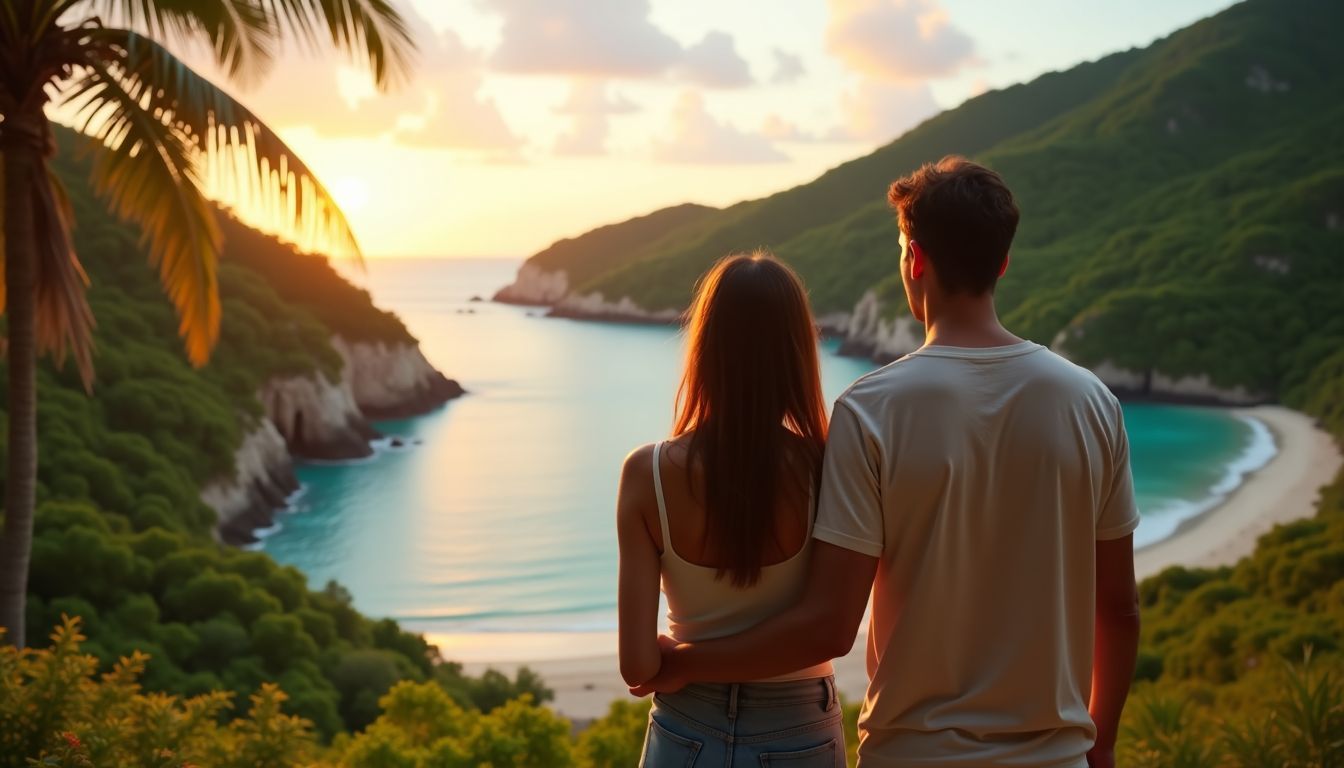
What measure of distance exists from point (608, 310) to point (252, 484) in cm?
9949

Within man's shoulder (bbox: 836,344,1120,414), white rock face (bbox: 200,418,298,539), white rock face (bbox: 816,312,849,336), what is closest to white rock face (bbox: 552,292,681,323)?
white rock face (bbox: 816,312,849,336)

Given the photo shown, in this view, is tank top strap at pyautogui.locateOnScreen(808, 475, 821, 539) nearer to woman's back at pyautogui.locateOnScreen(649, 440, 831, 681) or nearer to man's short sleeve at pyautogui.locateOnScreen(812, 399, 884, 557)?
woman's back at pyautogui.locateOnScreen(649, 440, 831, 681)

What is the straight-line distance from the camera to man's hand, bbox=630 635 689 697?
7.18 feet

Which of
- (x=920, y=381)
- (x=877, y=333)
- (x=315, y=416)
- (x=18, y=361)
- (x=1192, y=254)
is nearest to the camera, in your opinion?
(x=920, y=381)

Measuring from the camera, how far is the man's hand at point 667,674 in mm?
2189

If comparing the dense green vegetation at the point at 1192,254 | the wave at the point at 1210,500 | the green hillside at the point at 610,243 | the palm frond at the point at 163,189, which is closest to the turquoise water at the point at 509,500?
the wave at the point at 1210,500

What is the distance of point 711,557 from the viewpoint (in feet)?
7.05

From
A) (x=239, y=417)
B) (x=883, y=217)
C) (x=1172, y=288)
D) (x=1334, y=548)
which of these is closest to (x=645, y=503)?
(x=1334, y=548)

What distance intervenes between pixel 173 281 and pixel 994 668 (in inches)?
282

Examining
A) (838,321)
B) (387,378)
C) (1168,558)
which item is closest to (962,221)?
(1168,558)

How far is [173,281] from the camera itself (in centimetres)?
794

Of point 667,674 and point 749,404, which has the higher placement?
point 749,404

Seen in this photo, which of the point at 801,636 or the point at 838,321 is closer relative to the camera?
the point at 801,636

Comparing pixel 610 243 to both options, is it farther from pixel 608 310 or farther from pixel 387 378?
pixel 387 378
